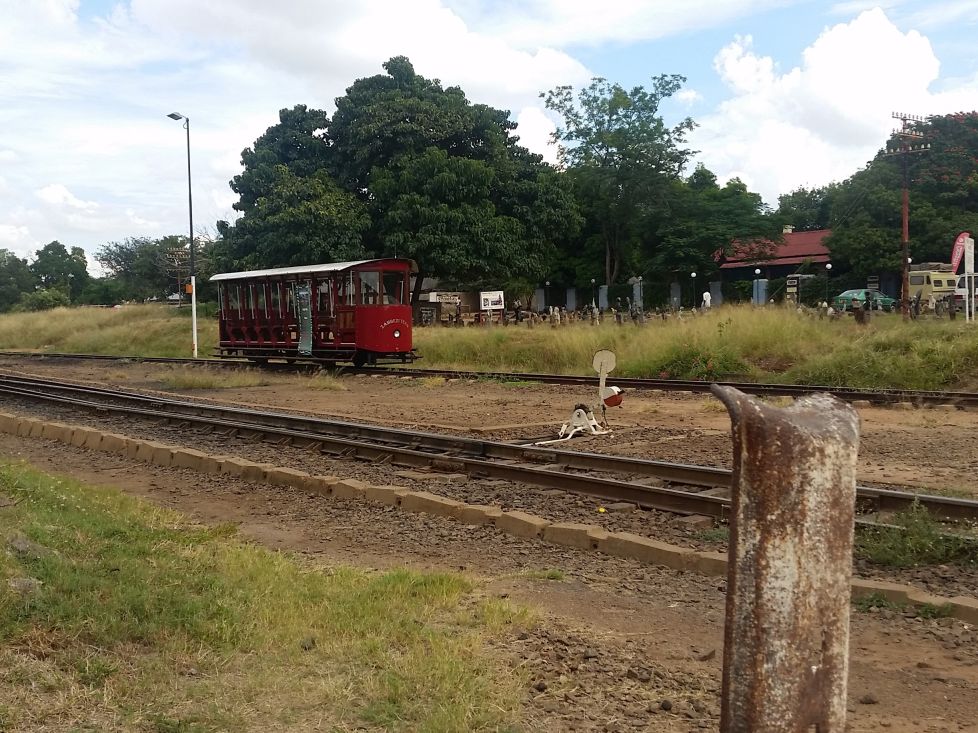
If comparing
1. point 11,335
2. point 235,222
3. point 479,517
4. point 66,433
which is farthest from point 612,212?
point 479,517

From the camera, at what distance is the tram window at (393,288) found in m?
23.7

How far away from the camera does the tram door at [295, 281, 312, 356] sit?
24281 mm

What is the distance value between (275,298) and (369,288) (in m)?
3.90

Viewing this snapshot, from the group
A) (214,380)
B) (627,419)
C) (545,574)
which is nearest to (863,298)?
(214,380)

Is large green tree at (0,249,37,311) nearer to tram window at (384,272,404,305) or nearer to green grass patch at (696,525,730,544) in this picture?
tram window at (384,272,404,305)

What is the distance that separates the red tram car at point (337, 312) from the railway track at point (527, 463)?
758 centimetres

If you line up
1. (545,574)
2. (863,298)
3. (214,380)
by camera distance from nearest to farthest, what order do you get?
1. (545,574)
2. (214,380)
3. (863,298)

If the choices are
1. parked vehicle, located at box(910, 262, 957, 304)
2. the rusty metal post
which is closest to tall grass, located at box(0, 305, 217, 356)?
parked vehicle, located at box(910, 262, 957, 304)

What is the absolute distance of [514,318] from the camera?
37000 millimetres

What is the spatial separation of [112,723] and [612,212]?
44.3m

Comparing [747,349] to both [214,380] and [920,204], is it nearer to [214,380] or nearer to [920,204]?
[214,380]

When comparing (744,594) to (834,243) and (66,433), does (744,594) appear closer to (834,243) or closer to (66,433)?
(66,433)

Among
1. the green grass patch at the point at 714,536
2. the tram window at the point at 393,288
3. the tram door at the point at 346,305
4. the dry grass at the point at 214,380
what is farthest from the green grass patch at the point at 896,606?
→ the tram window at the point at 393,288

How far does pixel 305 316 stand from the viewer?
2445cm
